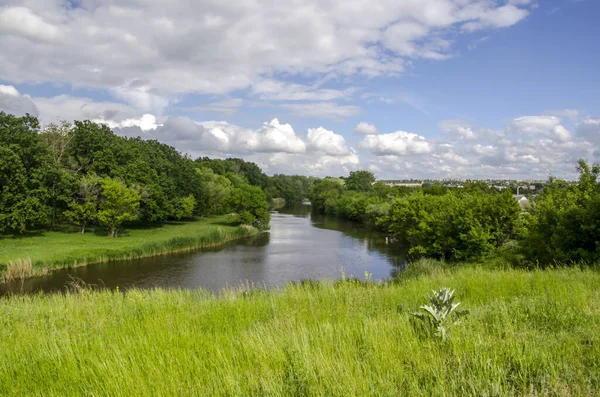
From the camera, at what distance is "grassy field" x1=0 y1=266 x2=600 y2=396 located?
10.0ft

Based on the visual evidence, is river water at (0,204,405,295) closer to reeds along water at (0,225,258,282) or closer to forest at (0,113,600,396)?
reeds along water at (0,225,258,282)

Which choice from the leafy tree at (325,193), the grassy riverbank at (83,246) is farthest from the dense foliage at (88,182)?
the leafy tree at (325,193)

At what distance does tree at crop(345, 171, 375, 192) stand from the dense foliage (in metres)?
62.1

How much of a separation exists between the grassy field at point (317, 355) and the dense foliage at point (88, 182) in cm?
3149

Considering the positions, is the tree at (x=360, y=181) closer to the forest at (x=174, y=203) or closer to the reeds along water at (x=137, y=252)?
the forest at (x=174, y=203)

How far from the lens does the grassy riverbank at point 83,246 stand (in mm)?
24188

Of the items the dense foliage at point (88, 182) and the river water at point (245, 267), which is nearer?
the river water at point (245, 267)

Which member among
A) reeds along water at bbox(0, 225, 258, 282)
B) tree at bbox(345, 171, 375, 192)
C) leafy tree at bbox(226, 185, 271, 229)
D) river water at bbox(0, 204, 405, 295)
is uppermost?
tree at bbox(345, 171, 375, 192)

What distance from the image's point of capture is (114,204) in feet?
120

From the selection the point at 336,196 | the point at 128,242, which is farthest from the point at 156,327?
the point at 336,196

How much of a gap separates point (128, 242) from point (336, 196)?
65907 mm

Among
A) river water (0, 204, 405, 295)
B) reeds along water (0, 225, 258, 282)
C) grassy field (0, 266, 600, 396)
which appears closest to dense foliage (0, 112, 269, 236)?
reeds along water (0, 225, 258, 282)

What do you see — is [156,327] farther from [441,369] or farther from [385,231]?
[385,231]

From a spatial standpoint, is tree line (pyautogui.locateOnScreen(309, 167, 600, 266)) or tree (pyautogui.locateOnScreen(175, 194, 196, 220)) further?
tree (pyautogui.locateOnScreen(175, 194, 196, 220))
